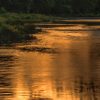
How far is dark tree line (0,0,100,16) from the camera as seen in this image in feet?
363

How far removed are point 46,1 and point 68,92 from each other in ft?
342

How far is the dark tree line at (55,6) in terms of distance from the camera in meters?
111

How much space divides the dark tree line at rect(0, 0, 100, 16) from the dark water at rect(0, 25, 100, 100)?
248ft

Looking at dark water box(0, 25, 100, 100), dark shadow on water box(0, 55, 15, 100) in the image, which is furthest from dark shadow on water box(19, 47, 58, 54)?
dark shadow on water box(0, 55, 15, 100)

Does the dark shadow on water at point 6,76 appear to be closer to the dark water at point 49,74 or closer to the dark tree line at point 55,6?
the dark water at point 49,74

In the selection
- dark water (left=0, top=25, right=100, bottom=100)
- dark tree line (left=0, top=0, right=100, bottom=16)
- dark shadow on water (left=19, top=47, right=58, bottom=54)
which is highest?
dark water (left=0, top=25, right=100, bottom=100)

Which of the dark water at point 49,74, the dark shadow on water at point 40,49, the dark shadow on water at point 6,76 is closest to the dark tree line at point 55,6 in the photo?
the dark shadow on water at point 40,49

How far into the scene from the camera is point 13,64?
22906mm

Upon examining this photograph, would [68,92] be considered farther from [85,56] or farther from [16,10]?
[16,10]

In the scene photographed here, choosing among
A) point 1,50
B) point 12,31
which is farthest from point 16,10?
point 1,50

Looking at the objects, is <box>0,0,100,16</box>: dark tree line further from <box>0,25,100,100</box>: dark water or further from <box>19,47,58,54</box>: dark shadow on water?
<box>0,25,100,100</box>: dark water

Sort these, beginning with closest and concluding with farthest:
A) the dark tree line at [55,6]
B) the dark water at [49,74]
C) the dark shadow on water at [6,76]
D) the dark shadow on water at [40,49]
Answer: the dark water at [49,74]
the dark shadow on water at [6,76]
the dark shadow on water at [40,49]
the dark tree line at [55,6]

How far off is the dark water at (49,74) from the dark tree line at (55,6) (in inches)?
2972

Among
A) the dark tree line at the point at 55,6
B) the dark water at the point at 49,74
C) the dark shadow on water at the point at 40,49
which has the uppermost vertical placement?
the dark water at the point at 49,74
